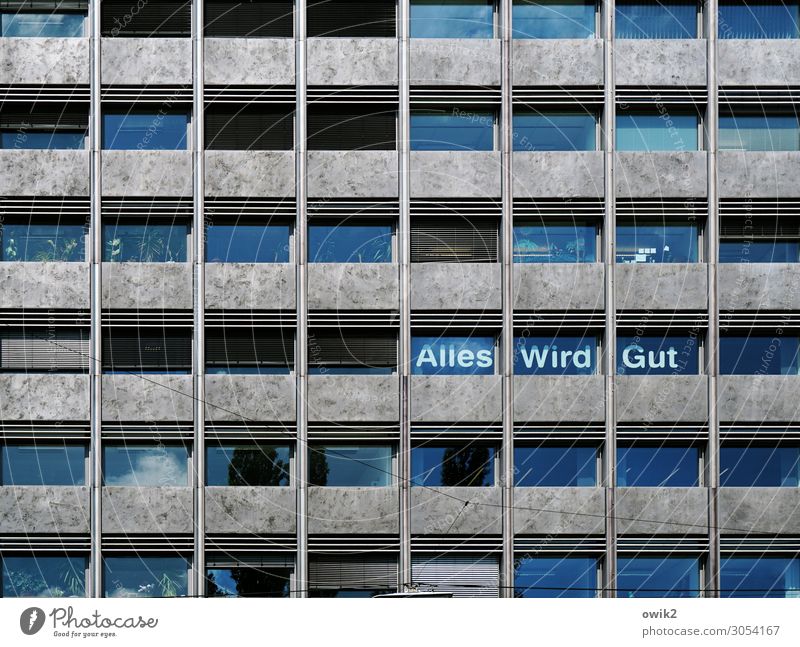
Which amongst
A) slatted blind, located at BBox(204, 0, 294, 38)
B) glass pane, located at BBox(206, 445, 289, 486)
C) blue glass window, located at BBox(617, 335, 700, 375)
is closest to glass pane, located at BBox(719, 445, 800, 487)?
blue glass window, located at BBox(617, 335, 700, 375)

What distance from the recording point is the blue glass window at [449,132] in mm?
26328

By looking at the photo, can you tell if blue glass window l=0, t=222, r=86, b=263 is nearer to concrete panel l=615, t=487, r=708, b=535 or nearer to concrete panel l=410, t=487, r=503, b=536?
concrete panel l=410, t=487, r=503, b=536

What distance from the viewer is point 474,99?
86.3ft

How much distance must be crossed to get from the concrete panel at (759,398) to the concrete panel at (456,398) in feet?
19.1

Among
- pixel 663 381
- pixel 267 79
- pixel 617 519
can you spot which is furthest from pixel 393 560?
pixel 267 79

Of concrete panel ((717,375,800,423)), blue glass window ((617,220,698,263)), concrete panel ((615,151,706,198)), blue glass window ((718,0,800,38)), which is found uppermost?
blue glass window ((718,0,800,38))

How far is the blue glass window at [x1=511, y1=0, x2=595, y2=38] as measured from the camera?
2662 centimetres

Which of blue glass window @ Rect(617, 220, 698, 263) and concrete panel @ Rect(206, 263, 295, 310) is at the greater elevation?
blue glass window @ Rect(617, 220, 698, 263)

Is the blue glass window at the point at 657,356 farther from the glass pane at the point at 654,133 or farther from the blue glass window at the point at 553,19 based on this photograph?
the blue glass window at the point at 553,19

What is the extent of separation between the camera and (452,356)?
86.0 ft

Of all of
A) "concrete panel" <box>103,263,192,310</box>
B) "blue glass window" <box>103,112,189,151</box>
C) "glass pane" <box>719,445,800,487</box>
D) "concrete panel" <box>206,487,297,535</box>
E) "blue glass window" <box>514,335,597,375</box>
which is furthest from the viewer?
"blue glass window" <box>103,112,189,151</box>

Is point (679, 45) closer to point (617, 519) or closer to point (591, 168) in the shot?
point (591, 168)

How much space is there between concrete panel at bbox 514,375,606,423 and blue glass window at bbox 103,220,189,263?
31.1 ft
